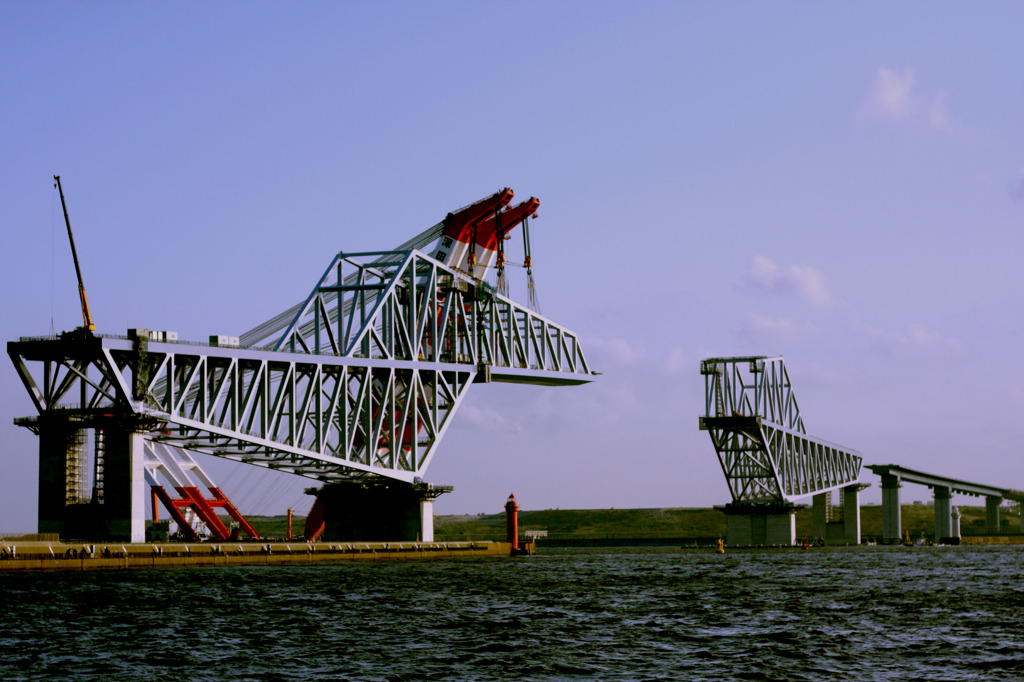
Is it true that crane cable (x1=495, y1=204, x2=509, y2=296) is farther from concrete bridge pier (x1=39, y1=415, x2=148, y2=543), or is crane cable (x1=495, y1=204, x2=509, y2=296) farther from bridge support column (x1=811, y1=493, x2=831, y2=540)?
bridge support column (x1=811, y1=493, x2=831, y2=540)

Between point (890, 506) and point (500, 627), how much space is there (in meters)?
152

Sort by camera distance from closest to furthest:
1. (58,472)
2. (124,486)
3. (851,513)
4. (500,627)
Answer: (500,627), (124,486), (58,472), (851,513)

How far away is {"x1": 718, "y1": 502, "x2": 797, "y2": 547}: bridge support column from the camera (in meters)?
158

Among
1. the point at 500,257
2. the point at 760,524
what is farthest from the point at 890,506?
the point at 500,257

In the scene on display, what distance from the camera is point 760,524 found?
158625 mm

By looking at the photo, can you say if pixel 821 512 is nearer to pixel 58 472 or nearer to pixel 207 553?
pixel 207 553

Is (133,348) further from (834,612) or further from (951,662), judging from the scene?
(951,662)

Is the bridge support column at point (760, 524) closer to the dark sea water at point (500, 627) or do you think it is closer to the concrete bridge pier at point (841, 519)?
the concrete bridge pier at point (841, 519)

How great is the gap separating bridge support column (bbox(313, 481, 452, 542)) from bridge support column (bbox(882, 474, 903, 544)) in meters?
100

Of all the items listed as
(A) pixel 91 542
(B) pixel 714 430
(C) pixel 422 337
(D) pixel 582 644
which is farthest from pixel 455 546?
(D) pixel 582 644

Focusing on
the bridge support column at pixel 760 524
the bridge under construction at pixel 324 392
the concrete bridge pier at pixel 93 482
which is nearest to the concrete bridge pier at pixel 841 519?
the bridge support column at pixel 760 524

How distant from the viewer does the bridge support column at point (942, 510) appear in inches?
7726

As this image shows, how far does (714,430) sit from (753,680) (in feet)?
402

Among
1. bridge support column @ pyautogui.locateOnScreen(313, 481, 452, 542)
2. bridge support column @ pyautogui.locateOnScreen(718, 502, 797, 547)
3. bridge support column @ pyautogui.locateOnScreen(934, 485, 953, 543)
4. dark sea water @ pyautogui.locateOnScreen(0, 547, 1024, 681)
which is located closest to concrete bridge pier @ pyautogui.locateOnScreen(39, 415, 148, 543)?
dark sea water @ pyautogui.locateOnScreen(0, 547, 1024, 681)
